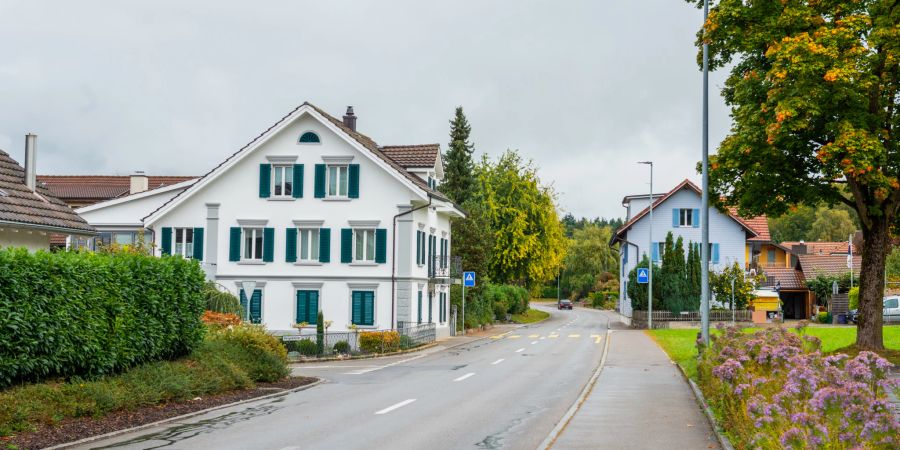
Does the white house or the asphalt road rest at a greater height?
the white house

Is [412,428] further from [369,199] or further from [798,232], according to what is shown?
[798,232]

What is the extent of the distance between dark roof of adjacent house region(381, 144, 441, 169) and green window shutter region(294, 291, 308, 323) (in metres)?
9.39

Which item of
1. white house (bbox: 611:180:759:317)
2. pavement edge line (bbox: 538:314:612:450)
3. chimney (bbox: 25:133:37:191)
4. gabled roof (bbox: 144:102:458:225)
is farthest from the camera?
white house (bbox: 611:180:759:317)

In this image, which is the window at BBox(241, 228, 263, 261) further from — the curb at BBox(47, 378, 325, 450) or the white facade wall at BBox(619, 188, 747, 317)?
the white facade wall at BBox(619, 188, 747, 317)

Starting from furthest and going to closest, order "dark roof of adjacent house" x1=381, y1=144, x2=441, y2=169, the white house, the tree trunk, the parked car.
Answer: the white house
the parked car
"dark roof of adjacent house" x1=381, y1=144, x2=441, y2=169
the tree trunk

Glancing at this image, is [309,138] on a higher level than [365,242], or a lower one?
higher

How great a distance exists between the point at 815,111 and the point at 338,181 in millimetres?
24670

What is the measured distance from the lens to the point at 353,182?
4241 centimetres

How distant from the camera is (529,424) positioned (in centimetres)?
1538

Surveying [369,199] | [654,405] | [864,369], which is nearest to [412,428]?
[654,405]

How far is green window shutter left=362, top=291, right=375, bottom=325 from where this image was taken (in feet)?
138

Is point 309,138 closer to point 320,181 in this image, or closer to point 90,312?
point 320,181

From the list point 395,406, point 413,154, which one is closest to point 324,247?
point 413,154

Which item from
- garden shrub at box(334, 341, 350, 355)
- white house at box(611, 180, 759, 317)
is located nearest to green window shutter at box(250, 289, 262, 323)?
garden shrub at box(334, 341, 350, 355)
